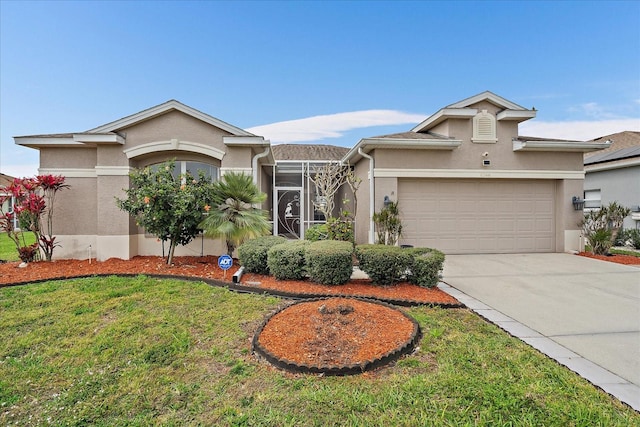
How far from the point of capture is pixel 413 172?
9906 mm

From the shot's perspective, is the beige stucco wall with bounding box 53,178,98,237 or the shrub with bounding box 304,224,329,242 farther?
the shrub with bounding box 304,224,329,242

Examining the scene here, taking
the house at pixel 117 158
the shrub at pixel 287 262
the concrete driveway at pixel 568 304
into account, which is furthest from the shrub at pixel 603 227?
the house at pixel 117 158

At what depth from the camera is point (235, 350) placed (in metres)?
3.60

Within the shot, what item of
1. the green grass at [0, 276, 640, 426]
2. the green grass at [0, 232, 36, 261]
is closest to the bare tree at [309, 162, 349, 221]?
the green grass at [0, 276, 640, 426]

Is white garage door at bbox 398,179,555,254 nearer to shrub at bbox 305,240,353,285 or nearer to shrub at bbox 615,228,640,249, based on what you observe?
shrub at bbox 305,240,353,285

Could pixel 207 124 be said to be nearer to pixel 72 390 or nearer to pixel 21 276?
pixel 21 276

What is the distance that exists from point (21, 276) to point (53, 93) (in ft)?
25.5

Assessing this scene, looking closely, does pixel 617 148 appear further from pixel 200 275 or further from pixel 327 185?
pixel 200 275

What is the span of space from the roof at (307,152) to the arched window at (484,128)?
628cm

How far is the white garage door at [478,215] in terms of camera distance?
10.2 m

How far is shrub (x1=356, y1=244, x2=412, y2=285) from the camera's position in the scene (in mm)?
5929

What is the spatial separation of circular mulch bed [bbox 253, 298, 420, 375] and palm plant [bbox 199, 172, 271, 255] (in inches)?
138

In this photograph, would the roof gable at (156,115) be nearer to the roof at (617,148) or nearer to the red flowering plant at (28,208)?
the red flowering plant at (28,208)

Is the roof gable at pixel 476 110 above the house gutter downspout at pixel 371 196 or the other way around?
above
